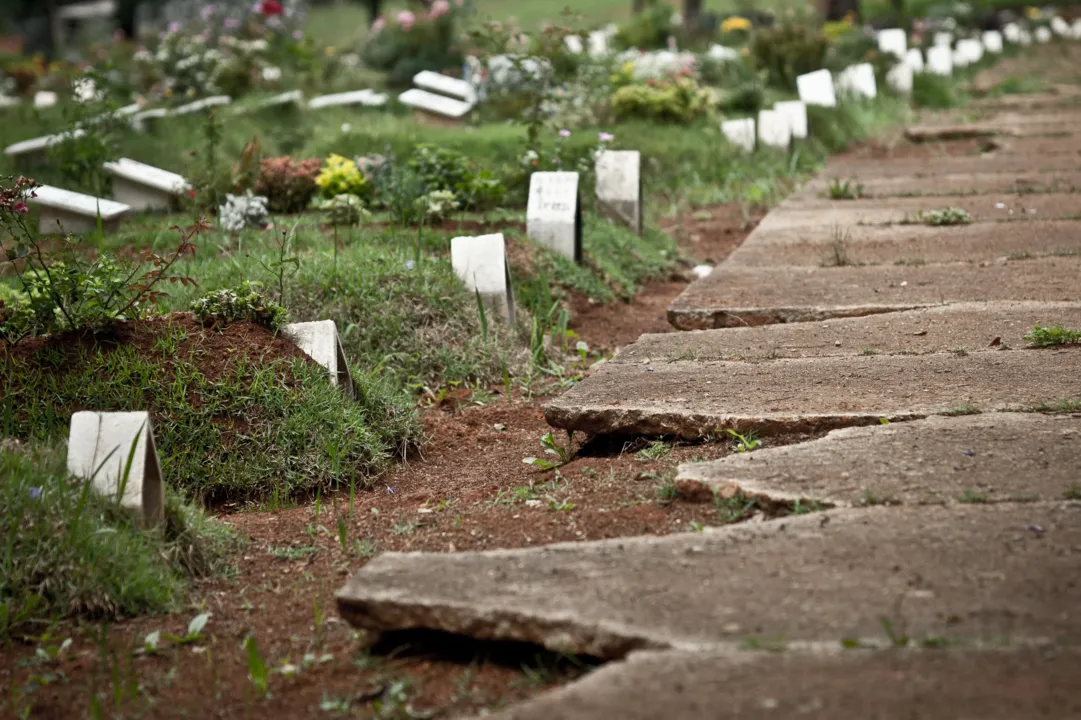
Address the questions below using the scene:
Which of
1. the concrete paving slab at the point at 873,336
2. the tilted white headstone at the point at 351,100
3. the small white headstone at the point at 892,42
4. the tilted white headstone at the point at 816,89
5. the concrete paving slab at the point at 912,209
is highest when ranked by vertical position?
the small white headstone at the point at 892,42

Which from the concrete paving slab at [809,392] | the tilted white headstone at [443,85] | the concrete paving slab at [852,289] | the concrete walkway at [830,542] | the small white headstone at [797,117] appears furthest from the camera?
the tilted white headstone at [443,85]

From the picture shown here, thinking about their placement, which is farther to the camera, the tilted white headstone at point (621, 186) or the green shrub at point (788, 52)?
the green shrub at point (788, 52)

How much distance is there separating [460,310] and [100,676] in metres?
2.50

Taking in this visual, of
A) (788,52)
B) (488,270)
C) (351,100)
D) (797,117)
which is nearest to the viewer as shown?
(488,270)

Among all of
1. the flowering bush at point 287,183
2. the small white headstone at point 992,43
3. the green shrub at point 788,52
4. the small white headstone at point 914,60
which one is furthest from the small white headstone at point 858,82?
the small white headstone at point 992,43

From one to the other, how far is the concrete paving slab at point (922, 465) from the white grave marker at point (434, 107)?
7.25 metres

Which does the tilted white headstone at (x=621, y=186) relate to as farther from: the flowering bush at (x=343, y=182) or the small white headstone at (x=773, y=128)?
the small white headstone at (x=773, y=128)

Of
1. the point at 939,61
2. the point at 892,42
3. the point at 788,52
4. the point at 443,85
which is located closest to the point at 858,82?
the point at 788,52

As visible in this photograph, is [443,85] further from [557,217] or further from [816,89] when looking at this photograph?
[557,217]

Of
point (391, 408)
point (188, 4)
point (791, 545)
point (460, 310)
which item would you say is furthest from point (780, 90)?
point (188, 4)

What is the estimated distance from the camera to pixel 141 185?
22.8 feet

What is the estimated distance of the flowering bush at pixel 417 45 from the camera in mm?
12898

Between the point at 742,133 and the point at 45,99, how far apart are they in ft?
25.8

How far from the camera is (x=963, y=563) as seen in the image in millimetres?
Answer: 2396
